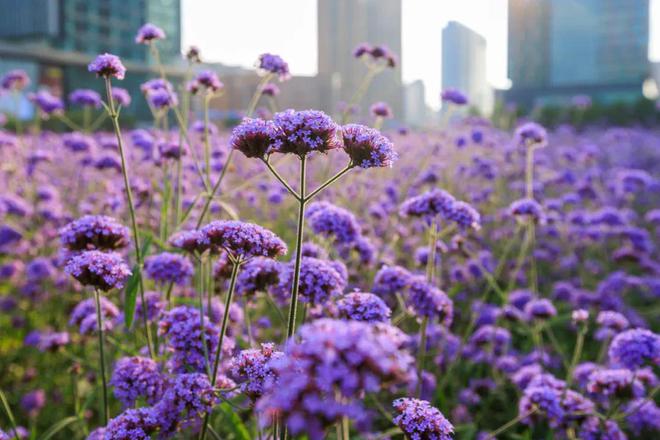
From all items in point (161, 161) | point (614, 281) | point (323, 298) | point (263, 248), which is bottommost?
point (614, 281)

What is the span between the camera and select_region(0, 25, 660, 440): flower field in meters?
1.41

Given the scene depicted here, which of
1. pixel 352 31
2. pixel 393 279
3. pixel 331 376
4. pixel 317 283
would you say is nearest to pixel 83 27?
pixel 393 279

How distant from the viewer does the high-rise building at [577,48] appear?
6494 centimetres

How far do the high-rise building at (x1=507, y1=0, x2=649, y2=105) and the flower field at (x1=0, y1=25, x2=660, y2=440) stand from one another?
62.2 meters

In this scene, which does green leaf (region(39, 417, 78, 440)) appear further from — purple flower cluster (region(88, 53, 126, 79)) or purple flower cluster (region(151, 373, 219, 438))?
purple flower cluster (region(88, 53, 126, 79))

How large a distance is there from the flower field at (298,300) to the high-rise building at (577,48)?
62183mm

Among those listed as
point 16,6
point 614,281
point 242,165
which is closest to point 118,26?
point 16,6

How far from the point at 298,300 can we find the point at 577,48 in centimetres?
7263

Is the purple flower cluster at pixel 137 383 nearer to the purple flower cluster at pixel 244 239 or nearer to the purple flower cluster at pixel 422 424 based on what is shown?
the purple flower cluster at pixel 244 239

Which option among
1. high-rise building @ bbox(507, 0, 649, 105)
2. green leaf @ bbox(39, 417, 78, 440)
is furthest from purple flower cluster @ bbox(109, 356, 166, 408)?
high-rise building @ bbox(507, 0, 649, 105)

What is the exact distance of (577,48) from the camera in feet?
218

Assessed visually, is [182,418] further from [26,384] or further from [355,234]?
[26,384]

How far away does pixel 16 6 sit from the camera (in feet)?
221

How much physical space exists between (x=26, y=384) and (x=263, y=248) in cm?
315
